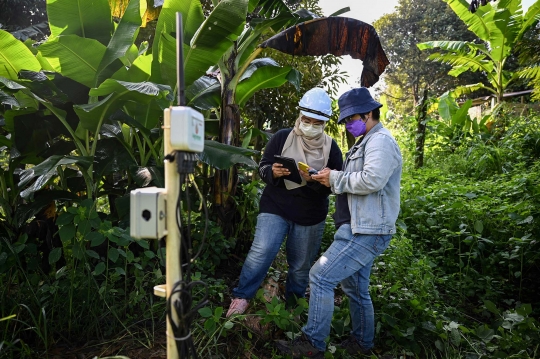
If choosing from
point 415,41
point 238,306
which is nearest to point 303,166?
point 238,306

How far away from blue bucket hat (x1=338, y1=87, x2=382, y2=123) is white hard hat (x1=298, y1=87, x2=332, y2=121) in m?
0.23

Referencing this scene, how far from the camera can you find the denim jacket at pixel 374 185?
2729 millimetres

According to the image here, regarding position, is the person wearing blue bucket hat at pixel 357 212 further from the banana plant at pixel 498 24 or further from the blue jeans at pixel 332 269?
the banana plant at pixel 498 24

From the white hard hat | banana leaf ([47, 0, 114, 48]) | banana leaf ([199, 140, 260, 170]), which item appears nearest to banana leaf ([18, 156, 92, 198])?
banana leaf ([199, 140, 260, 170])

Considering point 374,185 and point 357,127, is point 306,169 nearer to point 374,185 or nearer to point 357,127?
point 357,127

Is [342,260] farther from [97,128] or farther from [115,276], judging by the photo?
[97,128]

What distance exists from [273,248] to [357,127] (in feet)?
3.54

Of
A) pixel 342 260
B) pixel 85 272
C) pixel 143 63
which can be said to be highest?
pixel 143 63

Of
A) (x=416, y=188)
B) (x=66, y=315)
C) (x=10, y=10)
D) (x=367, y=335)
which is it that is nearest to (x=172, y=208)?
(x=66, y=315)

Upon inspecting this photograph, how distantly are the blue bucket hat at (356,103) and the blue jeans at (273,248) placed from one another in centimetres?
90

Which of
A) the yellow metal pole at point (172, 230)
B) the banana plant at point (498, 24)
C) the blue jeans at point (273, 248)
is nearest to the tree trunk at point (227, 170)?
the blue jeans at point (273, 248)

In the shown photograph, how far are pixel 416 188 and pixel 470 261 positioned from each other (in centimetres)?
144

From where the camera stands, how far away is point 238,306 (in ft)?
10.7

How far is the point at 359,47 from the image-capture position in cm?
404
